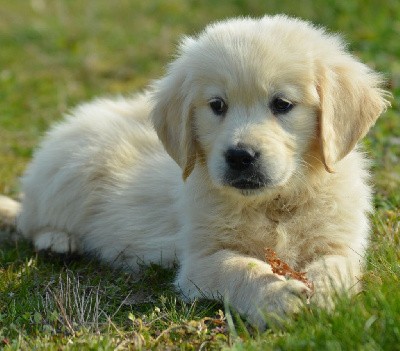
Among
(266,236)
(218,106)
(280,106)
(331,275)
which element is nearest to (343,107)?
(280,106)

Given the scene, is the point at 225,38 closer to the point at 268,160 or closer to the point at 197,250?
the point at 268,160

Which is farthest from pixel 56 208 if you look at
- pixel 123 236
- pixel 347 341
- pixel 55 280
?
pixel 347 341

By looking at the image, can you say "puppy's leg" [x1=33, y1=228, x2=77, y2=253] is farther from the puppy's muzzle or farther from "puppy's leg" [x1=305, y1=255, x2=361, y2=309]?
"puppy's leg" [x1=305, y1=255, x2=361, y2=309]

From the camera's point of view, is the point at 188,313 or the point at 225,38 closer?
the point at 188,313

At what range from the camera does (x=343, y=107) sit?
4.27 metres

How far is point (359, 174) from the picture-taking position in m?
4.57

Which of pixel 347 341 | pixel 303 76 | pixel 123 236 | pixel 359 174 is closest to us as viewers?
pixel 347 341

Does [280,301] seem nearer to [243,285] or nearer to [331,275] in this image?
[243,285]

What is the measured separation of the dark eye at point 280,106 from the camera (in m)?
4.13

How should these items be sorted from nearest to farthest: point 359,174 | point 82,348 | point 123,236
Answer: point 82,348 → point 359,174 → point 123,236

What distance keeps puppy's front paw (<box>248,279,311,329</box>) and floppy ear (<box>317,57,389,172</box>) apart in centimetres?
75

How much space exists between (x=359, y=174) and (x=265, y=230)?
0.65m

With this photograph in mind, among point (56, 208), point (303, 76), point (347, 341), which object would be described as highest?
point (303, 76)

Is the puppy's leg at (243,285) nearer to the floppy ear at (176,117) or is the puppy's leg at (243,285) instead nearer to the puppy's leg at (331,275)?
the puppy's leg at (331,275)
